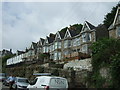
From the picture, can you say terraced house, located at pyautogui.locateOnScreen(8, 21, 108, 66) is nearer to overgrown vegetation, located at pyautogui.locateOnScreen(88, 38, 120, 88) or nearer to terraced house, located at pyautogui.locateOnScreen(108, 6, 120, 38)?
terraced house, located at pyautogui.locateOnScreen(108, 6, 120, 38)

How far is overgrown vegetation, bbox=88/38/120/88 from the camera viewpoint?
1545cm

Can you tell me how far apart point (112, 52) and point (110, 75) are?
93.9 inches

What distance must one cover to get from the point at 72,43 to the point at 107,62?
3490 centimetres

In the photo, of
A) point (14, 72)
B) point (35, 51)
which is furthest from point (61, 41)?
point (35, 51)

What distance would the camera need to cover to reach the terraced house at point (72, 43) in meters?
43.9

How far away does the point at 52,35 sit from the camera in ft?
237

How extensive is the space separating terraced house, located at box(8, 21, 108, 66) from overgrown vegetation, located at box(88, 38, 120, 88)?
18.1 metres

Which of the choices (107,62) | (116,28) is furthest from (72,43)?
(107,62)

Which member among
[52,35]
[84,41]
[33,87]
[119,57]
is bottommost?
[33,87]

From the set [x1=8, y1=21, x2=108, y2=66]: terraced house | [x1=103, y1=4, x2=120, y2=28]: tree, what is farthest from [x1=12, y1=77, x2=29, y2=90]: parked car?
[x1=103, y1=4, x2=120, y2=28]: tree

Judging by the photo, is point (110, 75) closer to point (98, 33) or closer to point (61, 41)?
point (98, 33)

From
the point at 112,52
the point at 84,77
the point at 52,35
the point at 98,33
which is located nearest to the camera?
the point at 112,52

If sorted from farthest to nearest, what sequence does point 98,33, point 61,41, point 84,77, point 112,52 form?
point 61,41 < point 98,33 < point 84,77 < point 112,52

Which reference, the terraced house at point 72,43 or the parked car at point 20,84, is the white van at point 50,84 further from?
the terraced house at point 72,43
